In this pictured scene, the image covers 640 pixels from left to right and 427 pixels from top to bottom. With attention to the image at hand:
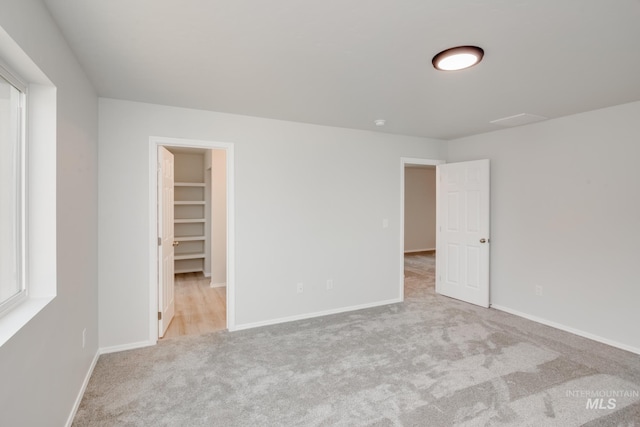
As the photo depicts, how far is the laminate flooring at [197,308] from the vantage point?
139 inches

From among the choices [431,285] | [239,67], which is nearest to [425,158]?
[431,285]

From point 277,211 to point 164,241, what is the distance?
1240 millimetres

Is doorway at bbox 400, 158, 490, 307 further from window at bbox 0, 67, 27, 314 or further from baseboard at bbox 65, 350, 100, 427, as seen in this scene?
window at bbox 0, 67, 27, 314

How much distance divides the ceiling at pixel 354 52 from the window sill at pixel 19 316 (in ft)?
4.92

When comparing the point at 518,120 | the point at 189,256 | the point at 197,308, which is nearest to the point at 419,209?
the point at 518,120

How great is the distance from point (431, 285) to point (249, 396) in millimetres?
3928

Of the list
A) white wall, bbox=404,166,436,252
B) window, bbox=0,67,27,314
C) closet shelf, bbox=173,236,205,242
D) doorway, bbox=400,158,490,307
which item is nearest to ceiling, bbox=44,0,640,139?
window, bbox=0,67,27,314

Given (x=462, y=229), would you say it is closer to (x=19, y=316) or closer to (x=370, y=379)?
(x=370, y=379)

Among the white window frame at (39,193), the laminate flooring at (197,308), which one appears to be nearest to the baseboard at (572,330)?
the laminate flooring at (197,308)

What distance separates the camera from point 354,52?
2.03 m

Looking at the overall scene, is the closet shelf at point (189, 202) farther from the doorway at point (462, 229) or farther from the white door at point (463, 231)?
the white door at point (463, 231)

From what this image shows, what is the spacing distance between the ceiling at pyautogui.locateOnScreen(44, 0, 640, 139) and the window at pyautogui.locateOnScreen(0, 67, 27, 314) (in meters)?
0.50

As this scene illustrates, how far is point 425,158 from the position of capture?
15.5 ft

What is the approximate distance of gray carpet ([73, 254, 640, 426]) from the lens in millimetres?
2064
